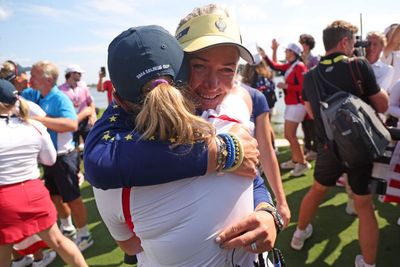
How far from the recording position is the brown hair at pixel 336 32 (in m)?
2.71

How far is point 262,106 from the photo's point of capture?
1.93 metres

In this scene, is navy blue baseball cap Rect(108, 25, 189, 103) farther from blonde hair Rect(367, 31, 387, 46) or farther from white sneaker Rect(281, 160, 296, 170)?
white sneaker Rect(281, 160, 296, 170)

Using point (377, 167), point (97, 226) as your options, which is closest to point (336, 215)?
point (377, 167)

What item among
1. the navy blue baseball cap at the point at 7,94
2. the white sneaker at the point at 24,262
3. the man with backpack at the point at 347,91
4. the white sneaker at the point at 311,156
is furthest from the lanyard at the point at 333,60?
the white sneaker at the point at 24,262

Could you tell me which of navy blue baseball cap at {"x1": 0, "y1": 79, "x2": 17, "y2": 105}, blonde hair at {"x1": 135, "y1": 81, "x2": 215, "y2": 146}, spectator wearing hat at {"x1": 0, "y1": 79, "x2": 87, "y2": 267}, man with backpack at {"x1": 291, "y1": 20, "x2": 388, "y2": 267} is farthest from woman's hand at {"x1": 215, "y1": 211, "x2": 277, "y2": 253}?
navy blue baseball cap at {"x1": 0, "y1": 79, "x2": 17, "y2": 105}

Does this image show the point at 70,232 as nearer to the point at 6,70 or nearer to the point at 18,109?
the point at 18,109

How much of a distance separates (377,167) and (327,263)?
42.2 inches

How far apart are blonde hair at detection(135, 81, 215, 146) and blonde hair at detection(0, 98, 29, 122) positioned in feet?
7.34

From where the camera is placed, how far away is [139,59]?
0.91 m

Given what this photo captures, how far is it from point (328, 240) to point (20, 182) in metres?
3.07

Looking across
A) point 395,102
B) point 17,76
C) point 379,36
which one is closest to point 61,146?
A: point 17,76

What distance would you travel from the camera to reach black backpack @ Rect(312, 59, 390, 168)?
2.34 meters

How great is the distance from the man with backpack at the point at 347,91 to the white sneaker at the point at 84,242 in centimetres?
276

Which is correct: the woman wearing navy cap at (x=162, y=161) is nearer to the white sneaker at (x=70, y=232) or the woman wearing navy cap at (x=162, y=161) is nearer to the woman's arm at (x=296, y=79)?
the white sneaker at (x=70, y=232)
